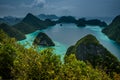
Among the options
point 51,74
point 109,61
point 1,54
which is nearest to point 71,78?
point 51,74

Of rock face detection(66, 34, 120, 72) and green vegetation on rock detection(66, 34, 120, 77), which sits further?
rock face detection(66, 34, 120, 72)

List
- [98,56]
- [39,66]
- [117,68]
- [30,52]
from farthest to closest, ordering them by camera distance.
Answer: [98,56] → [117,68] → [30,52] → [39,66]

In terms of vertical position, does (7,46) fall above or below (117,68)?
above

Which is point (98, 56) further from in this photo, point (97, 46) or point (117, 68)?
point (117, 68)

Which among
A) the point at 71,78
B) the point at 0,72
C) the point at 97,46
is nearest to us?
the point at 71,78

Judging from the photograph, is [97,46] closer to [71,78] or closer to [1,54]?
[1,54]

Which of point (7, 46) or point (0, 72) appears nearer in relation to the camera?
point (0, 72)

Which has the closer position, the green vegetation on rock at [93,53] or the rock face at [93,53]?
the green vegetation on rock at [93,53]

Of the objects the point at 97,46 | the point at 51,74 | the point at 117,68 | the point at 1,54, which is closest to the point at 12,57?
the point at 1,54

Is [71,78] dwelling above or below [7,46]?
below
